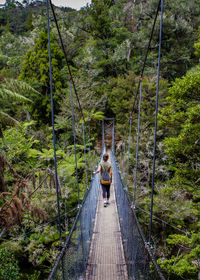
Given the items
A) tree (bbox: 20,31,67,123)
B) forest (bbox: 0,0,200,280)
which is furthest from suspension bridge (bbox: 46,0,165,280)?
tree (bbox: 20,31,67,123)

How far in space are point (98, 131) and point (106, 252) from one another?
8.77 m

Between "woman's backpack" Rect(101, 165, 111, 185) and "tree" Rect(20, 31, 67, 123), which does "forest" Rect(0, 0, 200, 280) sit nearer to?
"tree" Rect(20, 31, 67, 123)

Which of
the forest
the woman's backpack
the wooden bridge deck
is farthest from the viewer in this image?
the forest

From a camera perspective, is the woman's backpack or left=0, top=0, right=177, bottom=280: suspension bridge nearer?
left=0, top=0, right=177, bottom=280: suspension bridge

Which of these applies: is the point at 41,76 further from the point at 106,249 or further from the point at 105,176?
the point at 106,249

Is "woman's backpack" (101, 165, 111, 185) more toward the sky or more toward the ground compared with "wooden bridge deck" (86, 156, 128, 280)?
more toward the sky

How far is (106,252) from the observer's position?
2.23m

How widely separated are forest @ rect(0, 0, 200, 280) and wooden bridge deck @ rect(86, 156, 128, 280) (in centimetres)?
51

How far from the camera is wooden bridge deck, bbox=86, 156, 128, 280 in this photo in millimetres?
1925

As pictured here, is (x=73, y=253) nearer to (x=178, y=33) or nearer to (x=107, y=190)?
(x=107, y=190)

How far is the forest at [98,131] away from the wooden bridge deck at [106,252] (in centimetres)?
51

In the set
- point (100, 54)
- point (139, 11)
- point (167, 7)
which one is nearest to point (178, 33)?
point (167, 7)

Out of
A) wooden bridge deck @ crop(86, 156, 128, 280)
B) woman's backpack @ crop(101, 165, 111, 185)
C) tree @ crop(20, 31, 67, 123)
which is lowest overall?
wooden bridge deck @ crop(86, 156, 128, 280)

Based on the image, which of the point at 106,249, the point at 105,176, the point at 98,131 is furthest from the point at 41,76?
the point at 106,249
